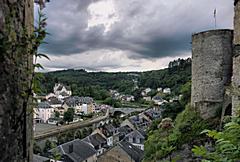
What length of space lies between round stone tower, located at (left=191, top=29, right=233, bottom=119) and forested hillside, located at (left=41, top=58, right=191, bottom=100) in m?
47.1

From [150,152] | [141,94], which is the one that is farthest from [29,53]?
[141,94]

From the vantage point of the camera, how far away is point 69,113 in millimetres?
53844

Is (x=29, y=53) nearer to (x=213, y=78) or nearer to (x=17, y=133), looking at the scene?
(x=17, y=133)

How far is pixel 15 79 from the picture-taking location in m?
1.49

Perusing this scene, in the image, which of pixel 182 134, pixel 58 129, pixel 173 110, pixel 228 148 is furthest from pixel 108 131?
pixel 228 148

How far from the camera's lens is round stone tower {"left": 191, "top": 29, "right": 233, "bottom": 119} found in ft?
34.0

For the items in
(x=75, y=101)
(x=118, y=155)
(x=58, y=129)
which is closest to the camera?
(x=118, y=155)

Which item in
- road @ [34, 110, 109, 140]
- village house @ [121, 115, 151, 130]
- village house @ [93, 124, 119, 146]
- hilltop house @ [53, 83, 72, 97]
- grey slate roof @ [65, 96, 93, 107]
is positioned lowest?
village house @ [93, 124, 119, 146]

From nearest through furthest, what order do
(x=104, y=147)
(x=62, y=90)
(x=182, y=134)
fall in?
(x=182, y=134) → (x=104, y=147) → (x=62, y=90)

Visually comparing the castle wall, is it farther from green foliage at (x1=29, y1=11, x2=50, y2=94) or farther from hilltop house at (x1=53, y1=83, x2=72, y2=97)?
hilltop house at (x1=53, y1=83, x2=72, y2=97)

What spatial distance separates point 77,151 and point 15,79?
28.1 m

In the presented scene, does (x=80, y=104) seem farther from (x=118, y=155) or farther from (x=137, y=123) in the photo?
(x=118, y=155)

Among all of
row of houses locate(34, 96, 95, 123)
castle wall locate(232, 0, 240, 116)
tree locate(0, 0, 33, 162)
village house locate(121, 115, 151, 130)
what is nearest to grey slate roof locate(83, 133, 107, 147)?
village house locate(121, 115, 151, 130)

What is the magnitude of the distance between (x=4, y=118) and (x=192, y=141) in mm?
9329
